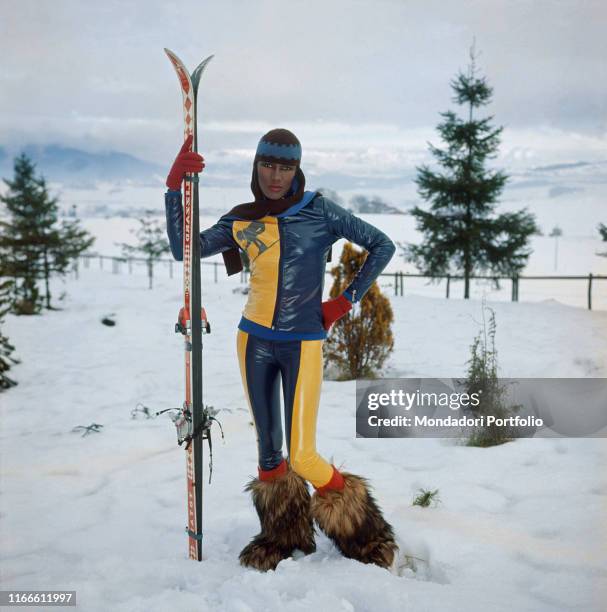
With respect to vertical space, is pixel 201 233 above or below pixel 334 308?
above

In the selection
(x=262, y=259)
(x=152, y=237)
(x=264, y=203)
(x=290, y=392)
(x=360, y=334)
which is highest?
(x=152, y=237)

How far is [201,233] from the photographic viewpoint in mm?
2615

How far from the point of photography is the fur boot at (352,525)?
259 cm

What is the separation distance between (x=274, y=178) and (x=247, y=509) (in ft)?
6.16

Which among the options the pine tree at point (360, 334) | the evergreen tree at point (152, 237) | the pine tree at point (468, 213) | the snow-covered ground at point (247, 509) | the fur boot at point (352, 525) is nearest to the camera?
the snow-covered ground at point (247, 509)

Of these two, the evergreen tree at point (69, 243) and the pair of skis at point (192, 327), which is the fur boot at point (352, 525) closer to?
the pair of skis at point (192, 327)

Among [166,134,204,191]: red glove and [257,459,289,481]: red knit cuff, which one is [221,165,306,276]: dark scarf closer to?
[166,134,204,191]: red glove

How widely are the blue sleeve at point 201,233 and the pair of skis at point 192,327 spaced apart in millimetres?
32

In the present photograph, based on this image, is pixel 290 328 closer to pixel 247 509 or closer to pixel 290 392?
pixel 290 392

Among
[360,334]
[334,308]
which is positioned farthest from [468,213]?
[334,308]

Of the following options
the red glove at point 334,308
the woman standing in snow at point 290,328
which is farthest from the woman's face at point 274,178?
the red glove at point 334,308

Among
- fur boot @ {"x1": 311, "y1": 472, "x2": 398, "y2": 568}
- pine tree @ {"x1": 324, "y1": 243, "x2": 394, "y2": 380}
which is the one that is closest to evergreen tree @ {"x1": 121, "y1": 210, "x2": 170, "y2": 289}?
pine tree @ {"x1": 324, "y1": 243, "x2": 394, "y2": 380}

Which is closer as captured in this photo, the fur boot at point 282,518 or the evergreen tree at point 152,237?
the fur boot at point 282,518

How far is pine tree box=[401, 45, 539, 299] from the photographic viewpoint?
1319cm
